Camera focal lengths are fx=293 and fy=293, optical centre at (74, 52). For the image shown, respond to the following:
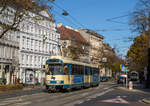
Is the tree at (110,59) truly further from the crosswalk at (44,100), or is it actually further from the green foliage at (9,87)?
the crosswalk at (44,100)

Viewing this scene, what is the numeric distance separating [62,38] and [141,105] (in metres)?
65.8

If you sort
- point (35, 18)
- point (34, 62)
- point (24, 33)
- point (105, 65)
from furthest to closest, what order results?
point (105, 65) < point (34, 62) < point (24, 33) < point (35, 18)

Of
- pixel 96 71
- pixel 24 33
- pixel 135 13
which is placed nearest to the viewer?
pixel 135 13

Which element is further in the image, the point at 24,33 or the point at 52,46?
the point at 52,46

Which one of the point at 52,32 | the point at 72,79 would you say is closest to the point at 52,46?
the point at 52,32

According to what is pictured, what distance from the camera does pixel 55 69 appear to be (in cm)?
2783

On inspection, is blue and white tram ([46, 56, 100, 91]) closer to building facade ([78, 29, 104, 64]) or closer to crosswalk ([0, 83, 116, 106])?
crosswalk ([0, 83, 116, 106])

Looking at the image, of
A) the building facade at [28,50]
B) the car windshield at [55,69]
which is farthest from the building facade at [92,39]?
the car windshield at [55,69]

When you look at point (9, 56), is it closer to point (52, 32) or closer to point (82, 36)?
point (52, 32)

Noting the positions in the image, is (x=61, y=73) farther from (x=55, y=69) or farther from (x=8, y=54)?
(x=8, y=54)

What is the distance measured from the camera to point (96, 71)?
44.7m

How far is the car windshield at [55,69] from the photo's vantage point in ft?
90.8

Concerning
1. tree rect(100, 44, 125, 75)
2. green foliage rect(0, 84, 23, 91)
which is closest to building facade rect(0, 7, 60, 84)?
green foliage rect(0, 84, 23, 91)

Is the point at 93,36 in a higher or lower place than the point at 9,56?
higher
